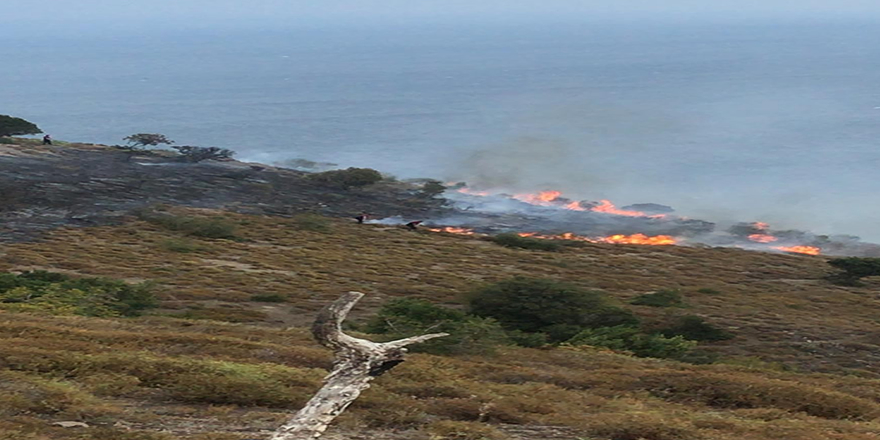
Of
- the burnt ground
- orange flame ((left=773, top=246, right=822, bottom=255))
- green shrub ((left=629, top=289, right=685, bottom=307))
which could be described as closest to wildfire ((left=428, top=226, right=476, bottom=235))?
the burnt ground

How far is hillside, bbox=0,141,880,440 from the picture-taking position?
39.5 ft

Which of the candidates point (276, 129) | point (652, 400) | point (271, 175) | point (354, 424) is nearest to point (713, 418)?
point (652, 400)

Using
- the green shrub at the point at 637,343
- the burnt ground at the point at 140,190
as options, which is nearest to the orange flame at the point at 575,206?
the burnt ground at the point at 140,190

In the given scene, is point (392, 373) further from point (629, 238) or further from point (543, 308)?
point (629, 238)

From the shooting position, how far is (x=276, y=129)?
152500mm

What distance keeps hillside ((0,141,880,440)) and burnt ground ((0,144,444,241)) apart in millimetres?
9434

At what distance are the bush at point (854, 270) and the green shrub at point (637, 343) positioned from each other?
23.5 meters

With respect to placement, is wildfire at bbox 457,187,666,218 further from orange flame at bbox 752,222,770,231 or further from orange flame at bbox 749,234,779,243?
orange flame at bbox 749,234,779,243

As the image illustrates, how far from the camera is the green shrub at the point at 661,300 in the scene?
33.5 m

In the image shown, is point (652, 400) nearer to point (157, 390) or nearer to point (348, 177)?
point (157, 390)

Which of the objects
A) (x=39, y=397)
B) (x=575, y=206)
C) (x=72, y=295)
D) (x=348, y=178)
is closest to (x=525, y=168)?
(x=575, y=206)

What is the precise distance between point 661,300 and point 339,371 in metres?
26.5

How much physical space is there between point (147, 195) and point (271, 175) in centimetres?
1731

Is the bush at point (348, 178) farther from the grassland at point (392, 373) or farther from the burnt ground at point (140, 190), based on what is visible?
the grassland at point (392, 373)
